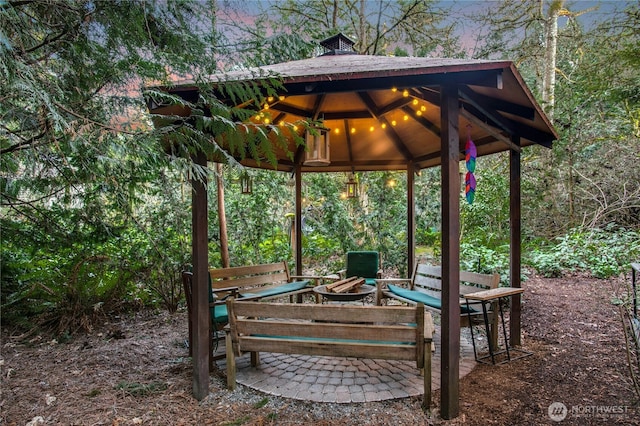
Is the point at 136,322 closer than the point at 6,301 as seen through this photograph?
No

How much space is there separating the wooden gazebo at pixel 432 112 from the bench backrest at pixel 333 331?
0.90 feet

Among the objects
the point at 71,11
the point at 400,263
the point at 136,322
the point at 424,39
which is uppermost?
the point at 424,39

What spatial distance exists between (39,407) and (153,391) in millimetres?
754

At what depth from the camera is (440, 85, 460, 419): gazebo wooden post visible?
2.51 metres

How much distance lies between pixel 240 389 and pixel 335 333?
98 cm

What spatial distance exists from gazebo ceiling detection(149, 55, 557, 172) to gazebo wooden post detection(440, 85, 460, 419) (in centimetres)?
26

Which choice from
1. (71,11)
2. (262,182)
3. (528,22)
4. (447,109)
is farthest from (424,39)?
(71,11)

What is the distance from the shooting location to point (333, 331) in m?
2.61

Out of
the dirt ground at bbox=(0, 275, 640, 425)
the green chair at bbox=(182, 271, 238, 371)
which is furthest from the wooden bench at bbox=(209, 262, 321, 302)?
the dirt ground at bbox=(0, 275, 640, 425)

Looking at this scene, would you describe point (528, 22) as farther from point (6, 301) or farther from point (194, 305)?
point (6, 301)

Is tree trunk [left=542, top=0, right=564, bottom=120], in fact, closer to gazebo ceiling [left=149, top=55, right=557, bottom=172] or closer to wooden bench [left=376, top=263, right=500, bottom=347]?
gazebo ceiling [left=149, top=55, right=557, bottom=172]

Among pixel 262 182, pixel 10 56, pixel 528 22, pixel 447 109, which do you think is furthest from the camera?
pixel 528 22

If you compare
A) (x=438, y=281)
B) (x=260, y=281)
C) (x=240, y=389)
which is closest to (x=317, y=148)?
(x=260, y=281)

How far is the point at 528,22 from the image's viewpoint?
841 centimetres
